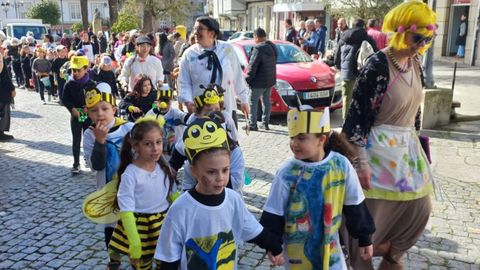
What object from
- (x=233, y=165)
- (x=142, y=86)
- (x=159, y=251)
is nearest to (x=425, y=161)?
(x=233, y=165)

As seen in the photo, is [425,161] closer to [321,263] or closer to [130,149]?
[321,263]

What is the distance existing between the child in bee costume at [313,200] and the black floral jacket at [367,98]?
377 millimetres

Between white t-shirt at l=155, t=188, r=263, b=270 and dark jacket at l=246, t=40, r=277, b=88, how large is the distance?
A: 651cm

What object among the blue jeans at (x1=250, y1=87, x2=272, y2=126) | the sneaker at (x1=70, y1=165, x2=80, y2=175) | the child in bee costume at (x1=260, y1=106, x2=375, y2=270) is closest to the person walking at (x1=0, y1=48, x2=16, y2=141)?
the sneaker at (x1=70, y1=165, x2=80, y2=175)

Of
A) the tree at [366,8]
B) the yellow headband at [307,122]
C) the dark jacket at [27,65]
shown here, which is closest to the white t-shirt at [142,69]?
the yellow headband at [307,122]

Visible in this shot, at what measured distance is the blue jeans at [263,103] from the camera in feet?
29.6

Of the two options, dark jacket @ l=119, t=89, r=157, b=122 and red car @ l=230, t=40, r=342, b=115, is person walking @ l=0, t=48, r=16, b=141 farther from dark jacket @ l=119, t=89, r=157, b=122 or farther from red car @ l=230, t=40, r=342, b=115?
red car @ l=230, t=40, r=342, b=115

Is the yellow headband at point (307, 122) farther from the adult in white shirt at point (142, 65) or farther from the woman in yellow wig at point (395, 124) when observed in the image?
the adult in white shirt at point (142, 65)

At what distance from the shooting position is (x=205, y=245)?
2.39m

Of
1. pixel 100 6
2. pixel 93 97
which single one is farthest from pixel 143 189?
pixel 100 6

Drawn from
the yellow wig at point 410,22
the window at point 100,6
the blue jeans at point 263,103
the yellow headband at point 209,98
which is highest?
the window at point 100,6

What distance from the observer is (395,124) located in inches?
116

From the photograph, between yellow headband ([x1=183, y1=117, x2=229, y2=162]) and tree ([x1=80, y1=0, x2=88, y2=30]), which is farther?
tree ([x1=80, y1=0, x2=88, y2=30])

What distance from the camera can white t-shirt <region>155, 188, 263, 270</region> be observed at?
7.67ft
